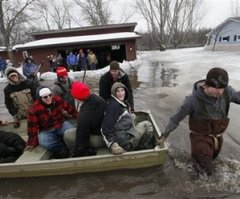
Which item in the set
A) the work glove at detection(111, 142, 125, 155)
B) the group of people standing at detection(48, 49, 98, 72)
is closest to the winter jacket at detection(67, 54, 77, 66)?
the group of people standing at detection(48, 49, 98, 72)

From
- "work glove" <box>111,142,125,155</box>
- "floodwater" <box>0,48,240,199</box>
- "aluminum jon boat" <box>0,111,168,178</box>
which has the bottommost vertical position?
"floodwater" <box>0,48,240,199</box>

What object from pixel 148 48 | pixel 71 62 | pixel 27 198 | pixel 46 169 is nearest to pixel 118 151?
pixel 46 169

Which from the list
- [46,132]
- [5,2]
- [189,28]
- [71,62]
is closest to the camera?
[46,132]

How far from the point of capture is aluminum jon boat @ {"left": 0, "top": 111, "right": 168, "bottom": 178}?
4.34m

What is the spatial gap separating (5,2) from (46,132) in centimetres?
3069

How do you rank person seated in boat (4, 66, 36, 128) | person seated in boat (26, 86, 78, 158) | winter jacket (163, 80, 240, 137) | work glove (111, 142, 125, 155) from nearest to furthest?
1. winter jacket (163, 80, 240, 137)
2. work glove (111, 142, 125, 155)
3. person seated in boat (26, 86, 78, 158)
4. person seated in boat (4, 66, 36, 128)

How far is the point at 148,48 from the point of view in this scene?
54.1 metres

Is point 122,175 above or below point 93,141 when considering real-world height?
below

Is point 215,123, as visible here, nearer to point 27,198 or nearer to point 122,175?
point 122,175

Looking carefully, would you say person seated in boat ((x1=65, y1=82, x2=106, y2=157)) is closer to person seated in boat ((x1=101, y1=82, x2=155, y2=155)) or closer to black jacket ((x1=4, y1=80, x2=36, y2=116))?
person seated in boat ((x1=101, y1=82, x2=155, y2=155))

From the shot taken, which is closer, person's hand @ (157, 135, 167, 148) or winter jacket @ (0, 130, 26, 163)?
person's hand @ (157, 135, 167, 148)

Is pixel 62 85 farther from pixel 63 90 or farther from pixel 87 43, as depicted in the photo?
pixel 87 43

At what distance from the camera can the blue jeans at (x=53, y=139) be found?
5.00m

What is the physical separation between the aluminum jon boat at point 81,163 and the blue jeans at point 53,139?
214 mm
